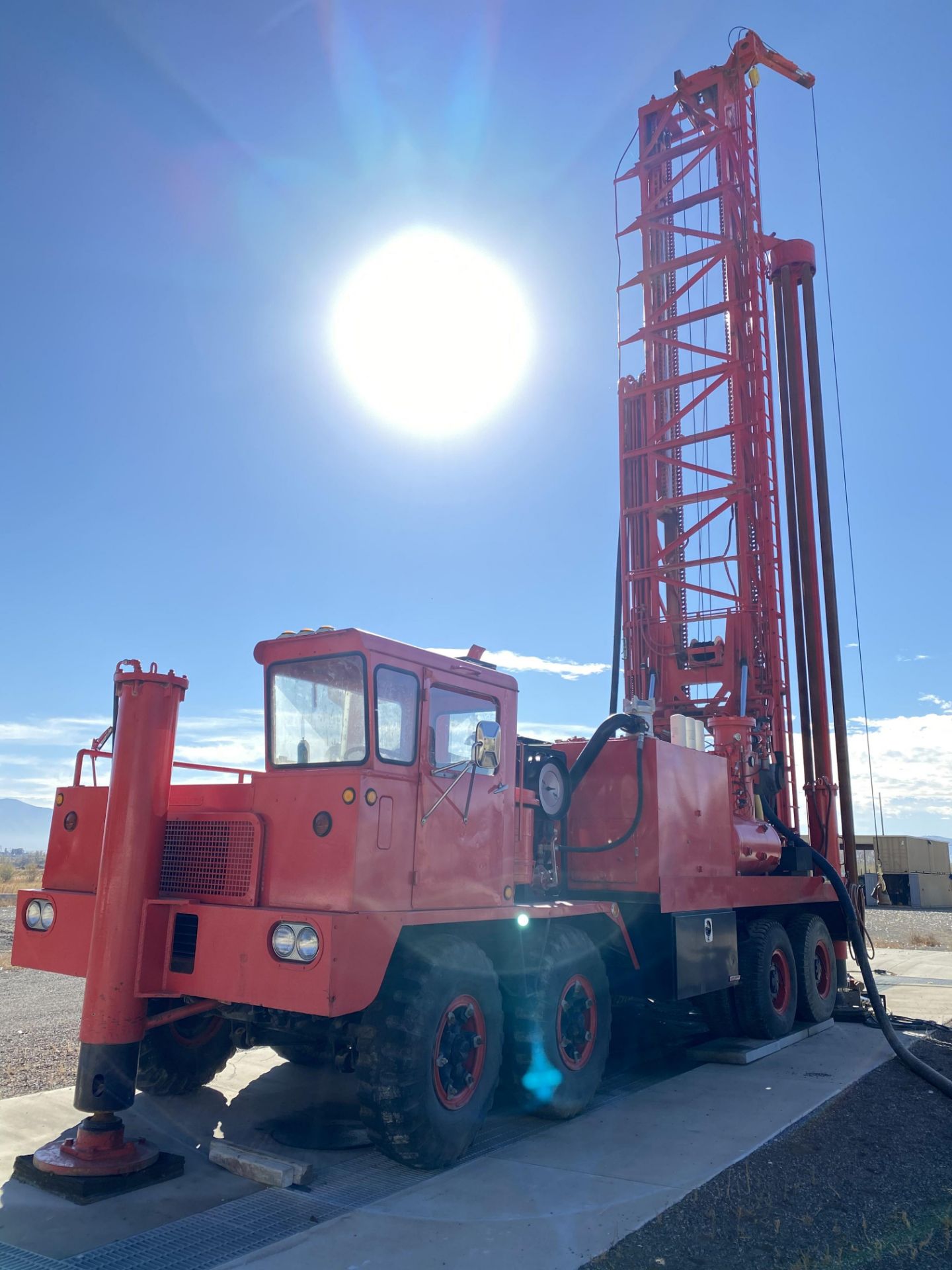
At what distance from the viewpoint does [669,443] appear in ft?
46.3

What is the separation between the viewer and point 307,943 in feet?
16.6

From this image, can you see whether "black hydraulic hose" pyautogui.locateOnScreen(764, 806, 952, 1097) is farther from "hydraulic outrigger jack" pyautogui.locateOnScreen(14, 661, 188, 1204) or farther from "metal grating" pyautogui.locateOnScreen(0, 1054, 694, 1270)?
"hydraulic outrigger jack" pyautogui.locateOnScreen(14, 661, 188, 1204)

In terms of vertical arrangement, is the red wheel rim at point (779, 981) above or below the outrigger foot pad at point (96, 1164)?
above

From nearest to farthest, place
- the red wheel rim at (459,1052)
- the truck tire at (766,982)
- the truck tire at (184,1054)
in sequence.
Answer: the red wheel rim at (459,1052) < the truck tire at (184,1054) < the truck tire at (766,982)

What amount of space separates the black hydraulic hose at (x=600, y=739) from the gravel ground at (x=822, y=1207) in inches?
121

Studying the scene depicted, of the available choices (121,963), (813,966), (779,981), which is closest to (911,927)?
(813,966)

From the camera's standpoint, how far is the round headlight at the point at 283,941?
16.8 feet

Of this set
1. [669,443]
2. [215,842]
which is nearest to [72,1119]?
[215,842]

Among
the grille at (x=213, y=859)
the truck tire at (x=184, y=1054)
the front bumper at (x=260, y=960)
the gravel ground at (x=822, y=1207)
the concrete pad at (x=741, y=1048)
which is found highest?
the grille at (x=213, y=859)

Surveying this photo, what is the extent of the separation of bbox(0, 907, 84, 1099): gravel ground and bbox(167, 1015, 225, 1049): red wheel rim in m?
1.09

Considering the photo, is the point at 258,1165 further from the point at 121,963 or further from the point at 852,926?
the point at 852,926

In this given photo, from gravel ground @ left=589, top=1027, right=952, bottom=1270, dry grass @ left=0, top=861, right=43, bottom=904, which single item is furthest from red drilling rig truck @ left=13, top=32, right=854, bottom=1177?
dry grass @ left=0, top=861, right=43, bottom=904

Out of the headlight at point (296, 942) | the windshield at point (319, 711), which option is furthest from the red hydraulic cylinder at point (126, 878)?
the headlight at point (296, 942)

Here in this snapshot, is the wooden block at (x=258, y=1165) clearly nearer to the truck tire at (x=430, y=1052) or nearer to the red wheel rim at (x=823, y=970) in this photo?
the truck tire at (x=430, y=1052)
